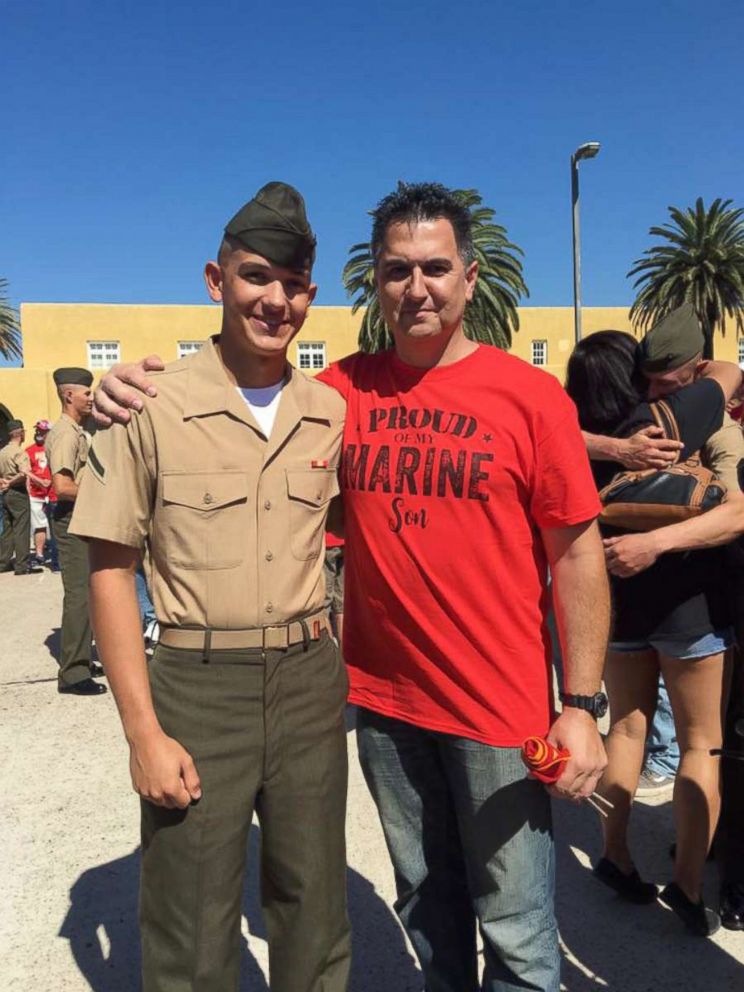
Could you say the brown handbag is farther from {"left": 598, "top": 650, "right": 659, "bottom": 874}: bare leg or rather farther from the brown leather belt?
Answer: the brown leather belt

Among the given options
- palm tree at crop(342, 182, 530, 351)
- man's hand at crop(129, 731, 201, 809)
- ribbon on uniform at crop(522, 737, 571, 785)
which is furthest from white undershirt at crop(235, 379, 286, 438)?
palm tree at crop(342, 182, 530, 351)

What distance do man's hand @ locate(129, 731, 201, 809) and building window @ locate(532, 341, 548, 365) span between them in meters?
36.2

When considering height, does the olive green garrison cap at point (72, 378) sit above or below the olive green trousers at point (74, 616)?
above

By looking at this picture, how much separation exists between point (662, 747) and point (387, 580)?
2.55 meters

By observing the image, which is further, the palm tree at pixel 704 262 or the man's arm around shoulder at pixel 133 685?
the palm tree at pixel 704 262

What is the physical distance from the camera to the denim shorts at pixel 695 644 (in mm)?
2539

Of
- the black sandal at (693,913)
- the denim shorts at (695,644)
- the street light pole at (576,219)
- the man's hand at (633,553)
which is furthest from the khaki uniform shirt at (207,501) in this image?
the street light pole at (576,219)

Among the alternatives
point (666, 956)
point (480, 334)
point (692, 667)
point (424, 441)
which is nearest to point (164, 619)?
point (424, 441)

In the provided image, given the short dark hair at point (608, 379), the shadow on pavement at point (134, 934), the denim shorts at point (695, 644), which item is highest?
the short dark hair at point (608, 379)

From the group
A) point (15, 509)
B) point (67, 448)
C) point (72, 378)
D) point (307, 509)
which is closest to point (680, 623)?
point (307, 509)

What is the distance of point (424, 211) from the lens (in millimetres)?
1925

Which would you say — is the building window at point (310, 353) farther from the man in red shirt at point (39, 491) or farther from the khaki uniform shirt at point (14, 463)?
the khaki uniform shirt at point (14, 463)

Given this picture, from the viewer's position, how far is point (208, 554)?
174 centimetres

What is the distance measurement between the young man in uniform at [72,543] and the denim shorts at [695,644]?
400cm
